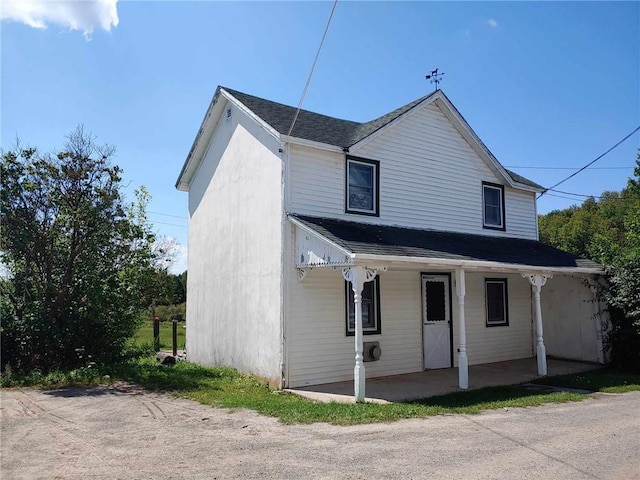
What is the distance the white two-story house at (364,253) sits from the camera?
10.7m

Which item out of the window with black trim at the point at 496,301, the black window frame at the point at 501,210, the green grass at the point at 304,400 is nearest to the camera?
the green grass at the point at 304,400

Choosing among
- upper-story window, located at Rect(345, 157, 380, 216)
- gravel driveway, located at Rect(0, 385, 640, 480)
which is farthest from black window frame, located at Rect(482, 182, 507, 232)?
gravel driveway, located at Rect(0, 385, 640, 480)

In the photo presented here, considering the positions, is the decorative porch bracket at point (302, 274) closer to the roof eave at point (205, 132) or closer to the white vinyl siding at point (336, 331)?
the white vinyl siding at point (336, 331)

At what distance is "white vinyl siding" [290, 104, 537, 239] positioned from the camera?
11.4 metres

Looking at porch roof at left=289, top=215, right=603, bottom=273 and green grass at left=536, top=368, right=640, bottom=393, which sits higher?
porch roof at left=289, top=215, right=603, bottom=273

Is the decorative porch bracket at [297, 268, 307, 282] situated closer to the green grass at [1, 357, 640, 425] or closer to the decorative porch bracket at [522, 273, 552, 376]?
the green grass at [1, 357, 640, 425]

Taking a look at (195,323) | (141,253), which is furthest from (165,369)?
(141,253)

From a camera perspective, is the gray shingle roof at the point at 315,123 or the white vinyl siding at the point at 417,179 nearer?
the white vinyl siding at the point at 417,179

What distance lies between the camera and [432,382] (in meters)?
11.1

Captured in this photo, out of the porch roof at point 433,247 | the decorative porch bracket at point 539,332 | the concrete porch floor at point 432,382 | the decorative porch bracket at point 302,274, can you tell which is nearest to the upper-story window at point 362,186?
the porch roof at point 433,247

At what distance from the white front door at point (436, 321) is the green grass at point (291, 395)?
260cm

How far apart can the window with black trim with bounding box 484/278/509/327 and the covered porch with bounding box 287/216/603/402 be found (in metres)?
A: 0.03

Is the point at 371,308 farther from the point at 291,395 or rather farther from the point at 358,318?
the point at 291,395

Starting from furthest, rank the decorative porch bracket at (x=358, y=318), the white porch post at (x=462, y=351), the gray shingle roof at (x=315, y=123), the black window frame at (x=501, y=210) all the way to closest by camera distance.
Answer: the black window frame at (x=501, y=210)
the gray shingle roof at (x=315, y=123)
the white porch post at (x=462, y=351)
the decorative porch bracket at (x=358, y=318)
